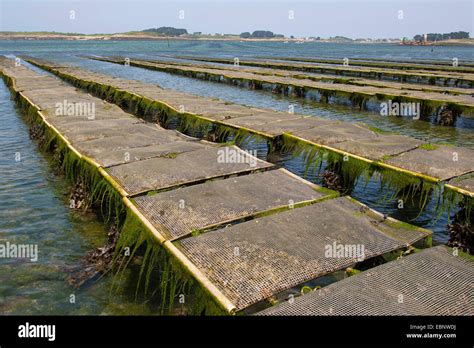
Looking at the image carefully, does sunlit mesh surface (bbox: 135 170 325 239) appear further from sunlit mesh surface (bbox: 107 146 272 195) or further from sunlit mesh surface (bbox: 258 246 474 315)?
sunlit mesh surface (bbox: 258 246 474 315)

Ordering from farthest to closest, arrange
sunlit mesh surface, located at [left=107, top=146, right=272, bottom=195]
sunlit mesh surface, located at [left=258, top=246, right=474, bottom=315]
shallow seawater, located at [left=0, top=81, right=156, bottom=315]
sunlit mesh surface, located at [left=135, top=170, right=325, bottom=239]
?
sunlit mesh surface, located at [left=107, top=146, right=272, bottom=195], sunlit mesh surface, located at [left=135, top=170, right=325, bottom=239], shallow seawater, located at [left=0, top=81, right=156, bottom=315], sunlit mesh surface, located at [left=258, top=246, right=474, bottom=315]

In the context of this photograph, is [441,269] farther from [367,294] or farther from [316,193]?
[316,193]

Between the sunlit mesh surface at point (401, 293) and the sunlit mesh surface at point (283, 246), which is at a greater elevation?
the sunlit mesh surface at point (283, 246)

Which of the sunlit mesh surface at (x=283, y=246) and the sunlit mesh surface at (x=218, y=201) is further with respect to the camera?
the sunlit mesh surface at (x=218, y=201)

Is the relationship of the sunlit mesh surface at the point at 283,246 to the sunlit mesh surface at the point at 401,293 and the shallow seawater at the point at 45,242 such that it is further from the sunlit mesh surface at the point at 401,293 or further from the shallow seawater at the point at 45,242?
the shallow seawater at the point at 45,242

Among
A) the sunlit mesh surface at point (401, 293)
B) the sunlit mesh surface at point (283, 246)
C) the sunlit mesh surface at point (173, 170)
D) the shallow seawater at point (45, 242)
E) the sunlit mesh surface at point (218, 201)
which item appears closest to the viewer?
the sunlit mesh surface at point (401, 293)

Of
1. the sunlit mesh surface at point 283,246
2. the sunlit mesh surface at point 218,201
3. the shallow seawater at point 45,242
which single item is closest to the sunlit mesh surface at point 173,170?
the sunlit mesh surface at point 218,201

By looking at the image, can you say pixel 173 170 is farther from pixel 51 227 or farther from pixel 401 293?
pixel 401 293

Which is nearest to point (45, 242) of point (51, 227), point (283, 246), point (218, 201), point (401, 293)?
point (51, 227)

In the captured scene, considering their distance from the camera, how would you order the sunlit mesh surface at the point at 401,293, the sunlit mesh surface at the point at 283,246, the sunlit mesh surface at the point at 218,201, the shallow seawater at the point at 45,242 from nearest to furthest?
1. the sunlit mesh surface at the point at 401,293
2. the sunlit mesh surface at the point at 283,246
3. the shallow seawater at the point at 45,242
4. the sunlit mesh surface at the point at 218,201

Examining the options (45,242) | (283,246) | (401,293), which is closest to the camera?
(401,293)

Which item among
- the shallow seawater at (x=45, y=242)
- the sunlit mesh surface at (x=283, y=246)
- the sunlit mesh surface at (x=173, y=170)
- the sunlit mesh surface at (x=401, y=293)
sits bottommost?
the shallow seawater at (x=45, y=242)

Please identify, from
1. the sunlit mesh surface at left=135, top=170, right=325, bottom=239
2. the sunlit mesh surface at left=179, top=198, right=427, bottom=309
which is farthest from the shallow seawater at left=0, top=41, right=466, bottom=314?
the sunlit mesh surface at left=179, top=198, right=427, bottom=309
